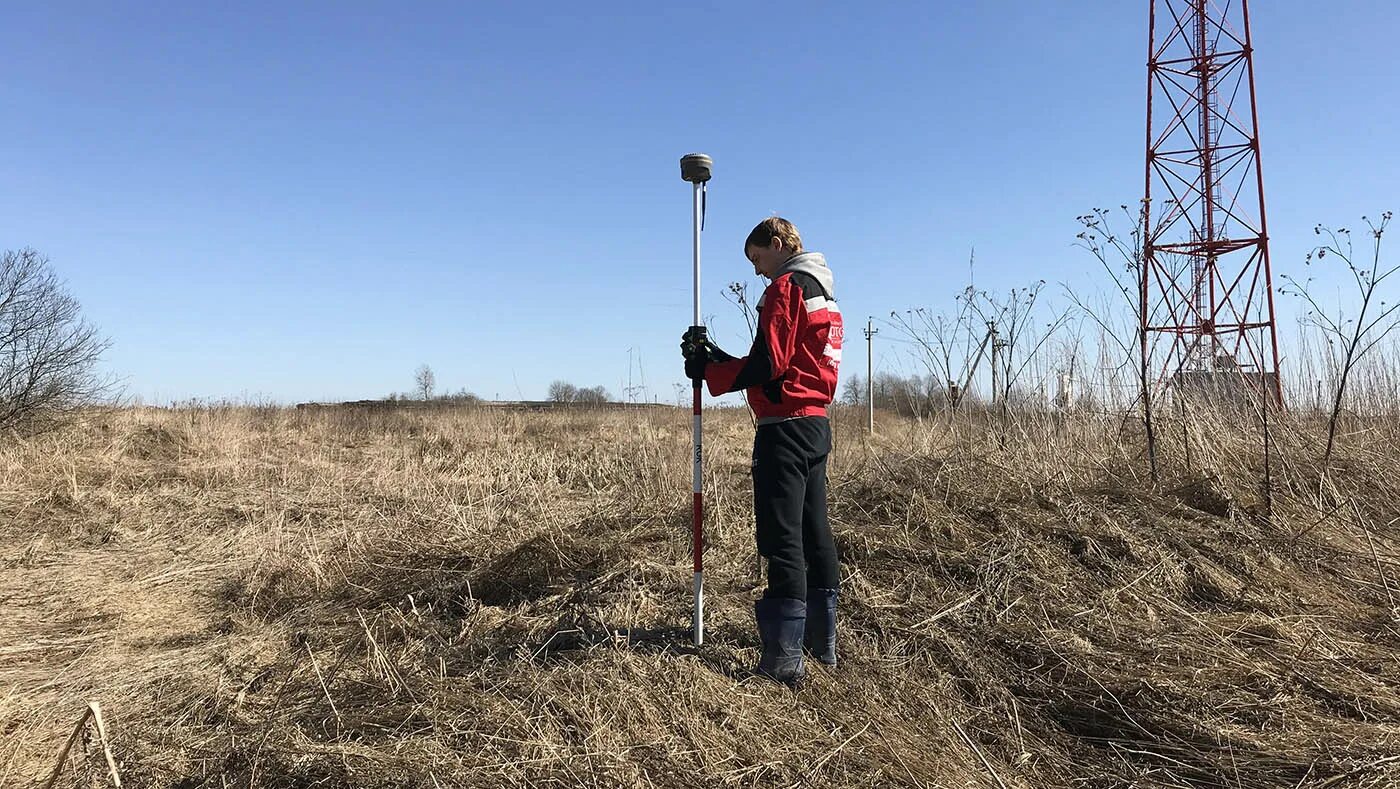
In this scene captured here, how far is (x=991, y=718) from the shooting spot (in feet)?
8.86

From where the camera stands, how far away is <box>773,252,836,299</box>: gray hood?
2.82 m

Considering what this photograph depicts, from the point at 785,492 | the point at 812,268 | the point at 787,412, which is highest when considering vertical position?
the point at 812,268

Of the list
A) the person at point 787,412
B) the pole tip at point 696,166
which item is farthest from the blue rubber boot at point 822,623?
the pole tip at point 696,166

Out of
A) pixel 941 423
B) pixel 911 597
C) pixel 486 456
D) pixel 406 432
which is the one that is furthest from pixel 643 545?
pixel 406 432

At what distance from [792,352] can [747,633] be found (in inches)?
54.2

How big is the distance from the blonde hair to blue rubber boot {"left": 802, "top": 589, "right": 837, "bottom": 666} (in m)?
1.37

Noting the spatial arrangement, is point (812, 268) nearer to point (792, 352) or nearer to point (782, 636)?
point (792, 352)

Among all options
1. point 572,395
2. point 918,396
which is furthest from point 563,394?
point 918,396

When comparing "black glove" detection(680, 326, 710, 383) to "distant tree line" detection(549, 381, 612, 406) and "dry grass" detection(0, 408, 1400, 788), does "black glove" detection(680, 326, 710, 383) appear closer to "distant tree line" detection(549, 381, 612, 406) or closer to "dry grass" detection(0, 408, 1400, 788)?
"dry grass" detection(0, 408, 1400, 788)

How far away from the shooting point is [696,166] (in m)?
3.15

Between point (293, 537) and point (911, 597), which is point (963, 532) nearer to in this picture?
point (911, 597)

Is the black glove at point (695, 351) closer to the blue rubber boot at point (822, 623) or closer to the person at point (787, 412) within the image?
the person at point (787, 412)

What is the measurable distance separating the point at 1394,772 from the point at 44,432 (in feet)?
53.8

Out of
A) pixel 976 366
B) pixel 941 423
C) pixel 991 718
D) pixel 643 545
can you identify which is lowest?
pixel 991 718
